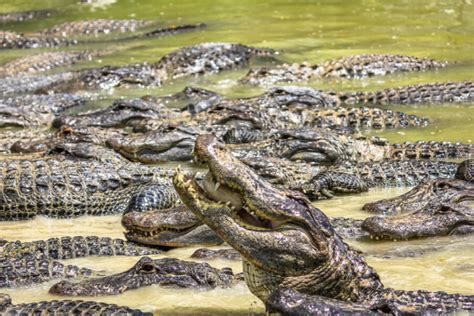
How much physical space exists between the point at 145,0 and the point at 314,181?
1587 cm

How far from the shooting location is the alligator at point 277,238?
4.93 m

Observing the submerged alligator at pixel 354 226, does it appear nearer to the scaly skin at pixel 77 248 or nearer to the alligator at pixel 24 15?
the scaly skin at pixel 77 248

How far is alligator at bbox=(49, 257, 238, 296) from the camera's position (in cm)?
574

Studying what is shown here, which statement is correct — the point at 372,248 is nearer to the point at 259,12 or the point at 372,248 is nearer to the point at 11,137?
the point at 11,137

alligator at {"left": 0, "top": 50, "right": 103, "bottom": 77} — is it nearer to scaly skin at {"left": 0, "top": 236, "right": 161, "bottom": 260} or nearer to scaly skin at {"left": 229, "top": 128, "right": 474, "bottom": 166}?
scaly skin at {"left": 229, "top": 128, "right": 474, "bottom": 166}

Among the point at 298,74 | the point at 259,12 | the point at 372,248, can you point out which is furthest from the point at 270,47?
the point at 372,248

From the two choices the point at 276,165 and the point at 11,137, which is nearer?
the point at 276,165

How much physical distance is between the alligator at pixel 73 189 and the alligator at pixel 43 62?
24.9 feet

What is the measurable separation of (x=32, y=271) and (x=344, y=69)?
9112mm

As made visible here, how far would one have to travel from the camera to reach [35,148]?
404 inches

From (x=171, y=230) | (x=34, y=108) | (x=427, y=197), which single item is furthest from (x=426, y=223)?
(x=34, y=108)

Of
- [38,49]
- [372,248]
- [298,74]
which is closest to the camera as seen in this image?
[372,248]

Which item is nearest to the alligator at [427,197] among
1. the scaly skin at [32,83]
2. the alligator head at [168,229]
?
the alligator head at [168,229]

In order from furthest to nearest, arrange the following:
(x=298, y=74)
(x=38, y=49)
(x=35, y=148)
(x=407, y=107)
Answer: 1. (x=38, y=49)
2. (x=298, y=74)
3. (x=407, y=107)
4. (x=35, y=148)
